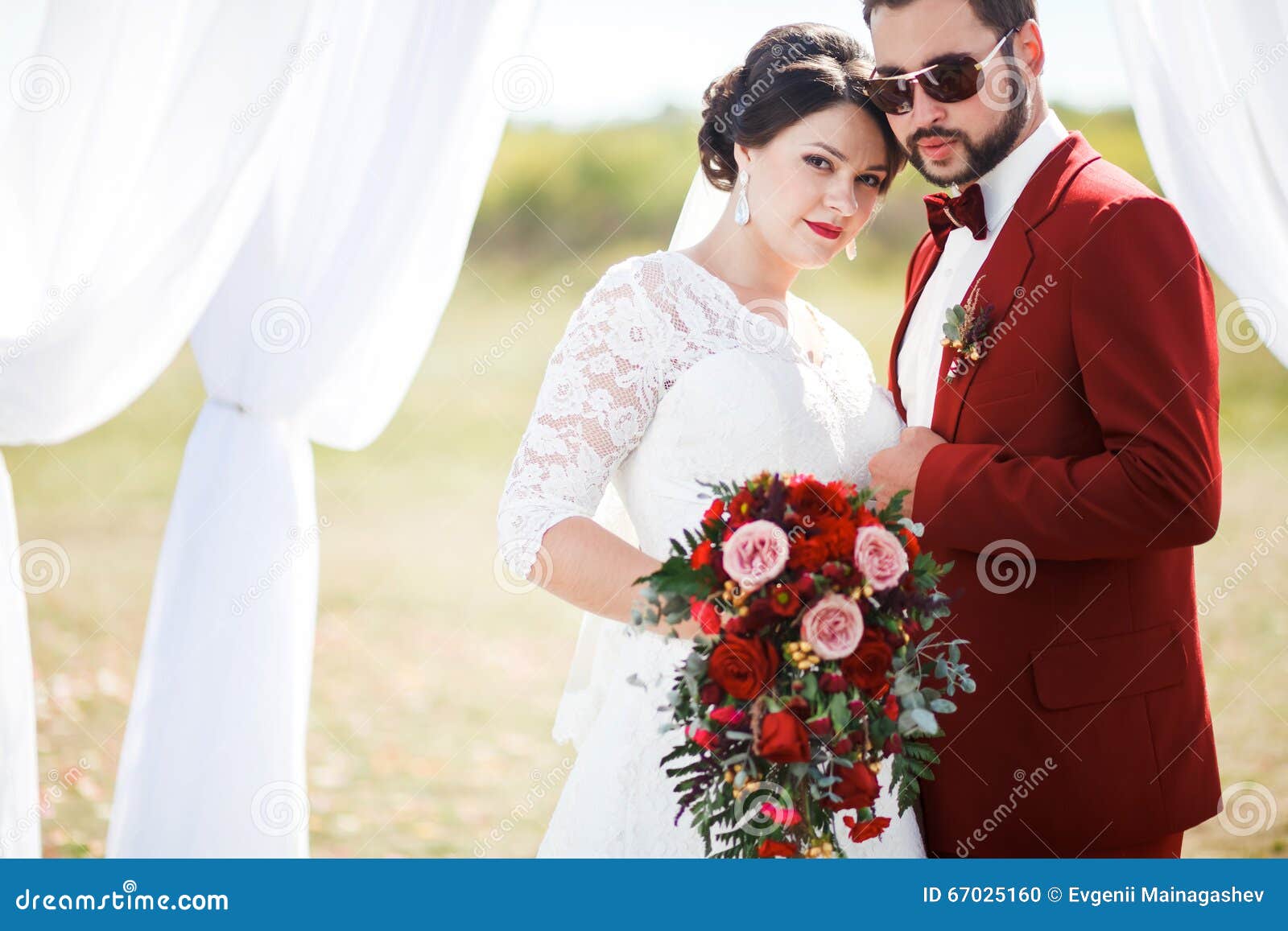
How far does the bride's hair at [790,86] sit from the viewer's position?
7.68 feet

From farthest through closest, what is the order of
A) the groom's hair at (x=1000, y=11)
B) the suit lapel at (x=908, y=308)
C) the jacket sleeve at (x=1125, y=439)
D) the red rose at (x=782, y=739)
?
1. the suit lapel at (x=908, y=308)
2. the groom's hair at (x=1000, y=11)
3. the jacket sleeve at (x=1125, y=439)
4. the red rose at (x=782, y=739)

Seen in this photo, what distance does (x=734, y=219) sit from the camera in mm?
2473

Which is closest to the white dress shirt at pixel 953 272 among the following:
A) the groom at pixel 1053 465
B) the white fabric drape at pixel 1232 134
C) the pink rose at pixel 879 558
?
the groom at pixel 1053 465

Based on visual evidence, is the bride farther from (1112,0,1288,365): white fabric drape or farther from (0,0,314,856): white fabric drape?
(0,0,314,856): white fabric drape

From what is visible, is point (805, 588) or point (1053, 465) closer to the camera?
point (805, 588)

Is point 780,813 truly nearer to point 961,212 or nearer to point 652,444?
point 652,444

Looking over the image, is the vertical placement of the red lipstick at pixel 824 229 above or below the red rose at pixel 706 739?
above

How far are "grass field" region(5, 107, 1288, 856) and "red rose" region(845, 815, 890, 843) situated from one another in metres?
1.80

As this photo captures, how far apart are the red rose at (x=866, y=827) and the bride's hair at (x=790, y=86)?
1.33 metres

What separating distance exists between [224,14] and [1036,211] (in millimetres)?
2001

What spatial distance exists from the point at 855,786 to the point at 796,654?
0.76 ft

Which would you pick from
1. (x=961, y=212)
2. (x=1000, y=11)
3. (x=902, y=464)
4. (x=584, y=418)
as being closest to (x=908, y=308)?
(x=961, y=212)

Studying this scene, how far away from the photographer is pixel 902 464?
88.4 inches

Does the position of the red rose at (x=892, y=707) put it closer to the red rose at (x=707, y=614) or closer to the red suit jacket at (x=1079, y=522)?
the red rose at (x=707, y=614)
